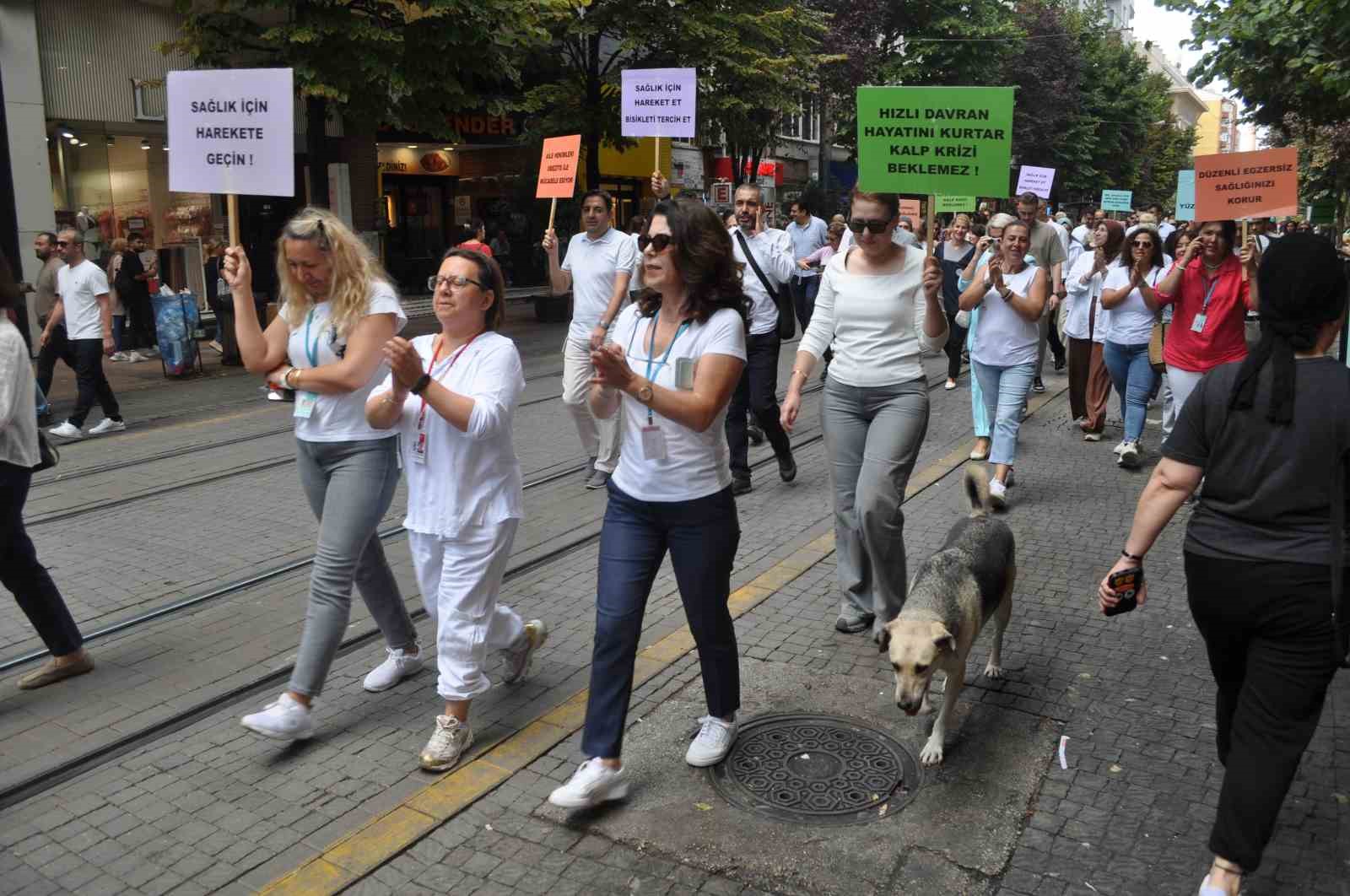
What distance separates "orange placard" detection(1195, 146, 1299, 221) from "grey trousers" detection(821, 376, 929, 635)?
11.8 ft

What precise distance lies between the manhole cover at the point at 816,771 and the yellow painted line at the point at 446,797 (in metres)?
0.58

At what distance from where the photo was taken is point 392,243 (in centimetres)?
2742

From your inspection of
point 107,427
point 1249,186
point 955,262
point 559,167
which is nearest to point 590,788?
point 1249,186

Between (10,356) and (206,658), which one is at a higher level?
(10,356)

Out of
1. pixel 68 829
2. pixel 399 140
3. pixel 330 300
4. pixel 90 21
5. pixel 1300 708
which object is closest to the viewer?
pixel 1300 708

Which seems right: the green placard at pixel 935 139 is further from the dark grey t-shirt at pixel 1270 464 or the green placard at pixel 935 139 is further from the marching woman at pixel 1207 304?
the dark grey t-shirt at pixel 1270 464

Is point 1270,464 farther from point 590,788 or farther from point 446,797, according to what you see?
point 446,797

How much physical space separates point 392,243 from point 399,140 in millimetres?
2421

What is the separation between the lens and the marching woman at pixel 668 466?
149 inches

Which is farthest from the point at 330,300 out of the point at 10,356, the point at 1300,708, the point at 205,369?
the point at 205,369

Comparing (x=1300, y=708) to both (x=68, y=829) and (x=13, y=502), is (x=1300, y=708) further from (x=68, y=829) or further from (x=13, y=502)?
(x=13, y=502)

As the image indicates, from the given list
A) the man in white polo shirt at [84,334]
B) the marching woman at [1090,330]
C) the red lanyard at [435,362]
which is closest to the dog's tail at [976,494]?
the red lanyard at [435,362]

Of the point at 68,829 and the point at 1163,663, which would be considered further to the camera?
the point at 1163,663

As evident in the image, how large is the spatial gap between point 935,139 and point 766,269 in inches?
108
